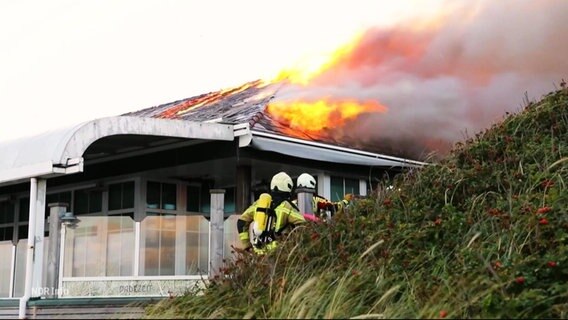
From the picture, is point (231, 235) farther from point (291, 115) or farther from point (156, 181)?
point (156, 181)

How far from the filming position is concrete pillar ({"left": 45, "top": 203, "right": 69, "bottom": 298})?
352 inches

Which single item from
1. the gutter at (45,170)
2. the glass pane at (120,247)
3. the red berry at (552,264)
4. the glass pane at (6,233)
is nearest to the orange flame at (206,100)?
the glass pane at (6,233)

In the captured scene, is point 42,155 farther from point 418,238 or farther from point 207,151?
point 418,238

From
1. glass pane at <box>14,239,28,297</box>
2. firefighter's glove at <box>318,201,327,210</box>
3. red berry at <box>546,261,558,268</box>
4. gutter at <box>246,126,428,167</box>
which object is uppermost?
gutter at <box>246,126,428,167</box>

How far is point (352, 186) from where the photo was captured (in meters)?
13.1

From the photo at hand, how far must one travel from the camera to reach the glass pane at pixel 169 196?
13.2 metres

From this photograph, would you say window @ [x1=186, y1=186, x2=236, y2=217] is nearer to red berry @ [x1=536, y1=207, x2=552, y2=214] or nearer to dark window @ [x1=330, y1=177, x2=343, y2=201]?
dark window @ [x1=330, y1=177, x2=343, y2=201]

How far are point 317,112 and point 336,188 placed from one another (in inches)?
57.4

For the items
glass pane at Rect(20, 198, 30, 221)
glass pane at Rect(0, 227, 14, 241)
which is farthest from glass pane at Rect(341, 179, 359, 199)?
glass pane at Rect(0, 227, 14, 241)

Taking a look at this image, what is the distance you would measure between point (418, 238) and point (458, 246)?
423 millimetres

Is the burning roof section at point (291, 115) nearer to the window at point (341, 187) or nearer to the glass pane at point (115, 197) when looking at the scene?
the window at point (341, 187)

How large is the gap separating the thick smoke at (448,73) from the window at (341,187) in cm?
80

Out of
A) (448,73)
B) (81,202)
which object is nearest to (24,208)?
(81,202)

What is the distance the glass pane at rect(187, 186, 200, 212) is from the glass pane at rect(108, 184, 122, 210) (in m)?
1.22
